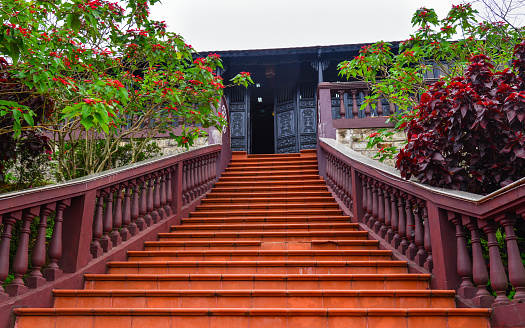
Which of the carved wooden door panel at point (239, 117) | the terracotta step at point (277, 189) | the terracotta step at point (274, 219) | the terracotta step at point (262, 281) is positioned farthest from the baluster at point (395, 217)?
the carved wooden door panel at point (239, 117)

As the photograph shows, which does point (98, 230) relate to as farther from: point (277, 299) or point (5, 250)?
point (277, 299)

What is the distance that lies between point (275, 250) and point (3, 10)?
11.2ft

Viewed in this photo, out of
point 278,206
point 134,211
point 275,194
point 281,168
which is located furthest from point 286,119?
point 134,211

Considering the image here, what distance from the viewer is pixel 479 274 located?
318cm

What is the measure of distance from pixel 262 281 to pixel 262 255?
77cm

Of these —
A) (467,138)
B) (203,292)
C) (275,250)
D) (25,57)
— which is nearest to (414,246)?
(467,138)

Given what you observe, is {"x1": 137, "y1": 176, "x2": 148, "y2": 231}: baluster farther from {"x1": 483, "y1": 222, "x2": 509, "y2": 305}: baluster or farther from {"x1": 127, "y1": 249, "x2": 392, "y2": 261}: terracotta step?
{"x1": 483, "y1": 222, "x2": 509, "y2": 305}: baluster

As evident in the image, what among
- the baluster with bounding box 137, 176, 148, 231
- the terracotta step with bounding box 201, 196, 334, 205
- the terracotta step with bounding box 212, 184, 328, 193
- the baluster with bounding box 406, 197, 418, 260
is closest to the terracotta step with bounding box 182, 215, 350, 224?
the terracotta step with bounding box 201, 196, 334, 205

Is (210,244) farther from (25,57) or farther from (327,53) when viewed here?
(327,53)

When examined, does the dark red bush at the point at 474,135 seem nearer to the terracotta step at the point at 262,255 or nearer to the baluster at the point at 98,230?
the terracotta step at the point at 262,255

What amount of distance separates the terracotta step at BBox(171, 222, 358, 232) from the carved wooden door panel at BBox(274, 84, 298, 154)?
22.7 feet

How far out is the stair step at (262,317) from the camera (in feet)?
10.1

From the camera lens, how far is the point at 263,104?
52.1 ft

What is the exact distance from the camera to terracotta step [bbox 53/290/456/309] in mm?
3520
